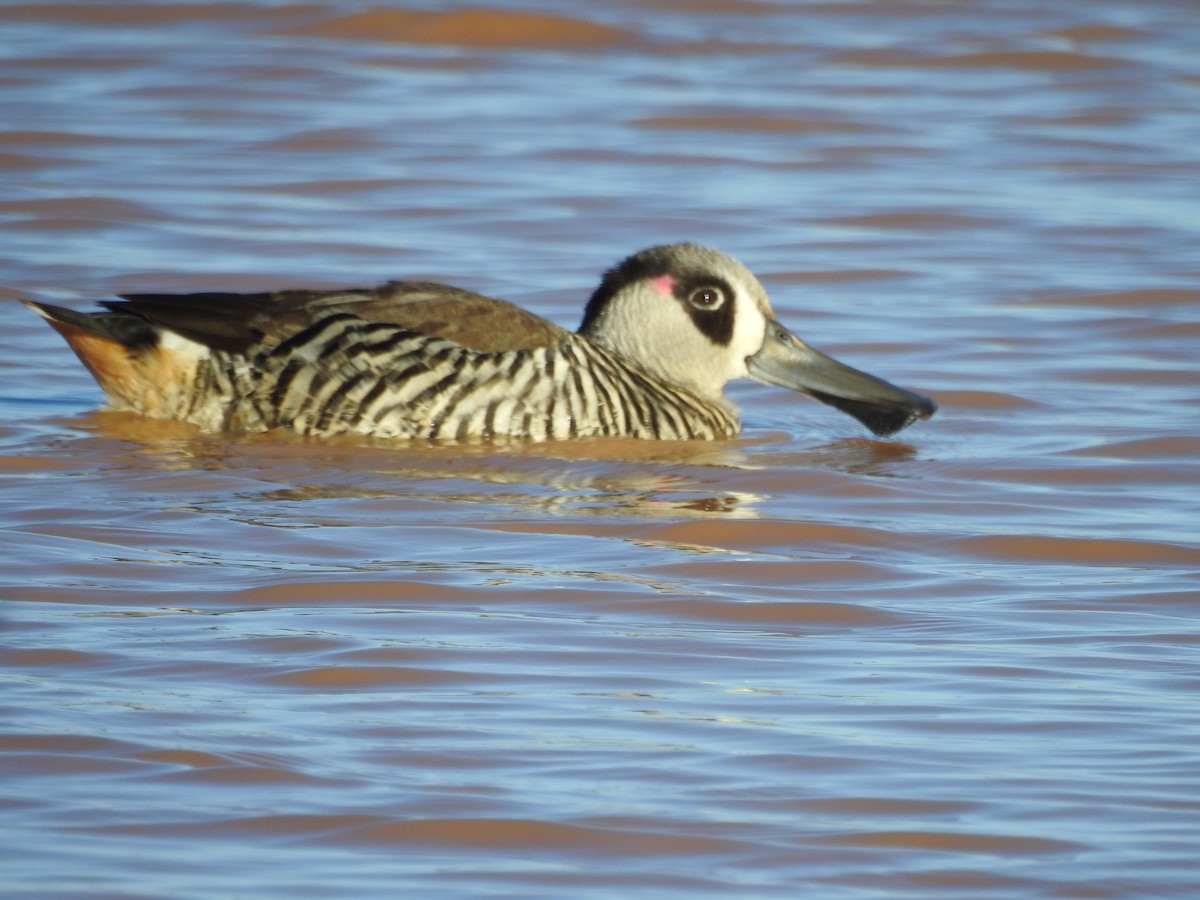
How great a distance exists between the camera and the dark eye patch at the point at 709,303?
998cm

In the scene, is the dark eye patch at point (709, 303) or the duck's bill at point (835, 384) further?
the dark eye patch at point (709, 303)

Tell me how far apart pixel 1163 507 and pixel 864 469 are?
1219mm

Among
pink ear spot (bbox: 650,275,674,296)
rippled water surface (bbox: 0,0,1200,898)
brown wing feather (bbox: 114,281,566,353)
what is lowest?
rippled water surface (bbox: 0,0,1200,898)

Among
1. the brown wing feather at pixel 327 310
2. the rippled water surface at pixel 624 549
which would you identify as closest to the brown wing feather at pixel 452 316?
the brown wing feather at pixel 327 310

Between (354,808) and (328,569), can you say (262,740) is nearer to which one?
(354,808)

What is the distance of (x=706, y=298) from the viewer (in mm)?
10023

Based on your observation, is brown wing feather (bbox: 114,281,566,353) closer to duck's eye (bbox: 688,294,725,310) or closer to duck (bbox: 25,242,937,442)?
duck (bbox: 25,242,937,442)

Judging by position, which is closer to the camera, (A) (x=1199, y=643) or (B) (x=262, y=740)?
(B) (x=262, y=740)

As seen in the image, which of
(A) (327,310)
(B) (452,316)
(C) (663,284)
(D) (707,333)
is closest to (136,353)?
(A) (327,310)

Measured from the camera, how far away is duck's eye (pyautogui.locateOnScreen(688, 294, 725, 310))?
9984 mm

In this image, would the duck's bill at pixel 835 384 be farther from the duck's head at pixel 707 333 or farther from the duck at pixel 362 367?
the duck at pixel 362 367

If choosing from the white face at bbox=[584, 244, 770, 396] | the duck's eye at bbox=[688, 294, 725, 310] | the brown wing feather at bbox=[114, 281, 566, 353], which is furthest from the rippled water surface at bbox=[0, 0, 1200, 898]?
the duck's eye at bbox=[688, 294, 725, 310]

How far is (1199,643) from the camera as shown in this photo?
257 inches

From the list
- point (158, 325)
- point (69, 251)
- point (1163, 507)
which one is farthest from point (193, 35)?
point (1163, 507)
